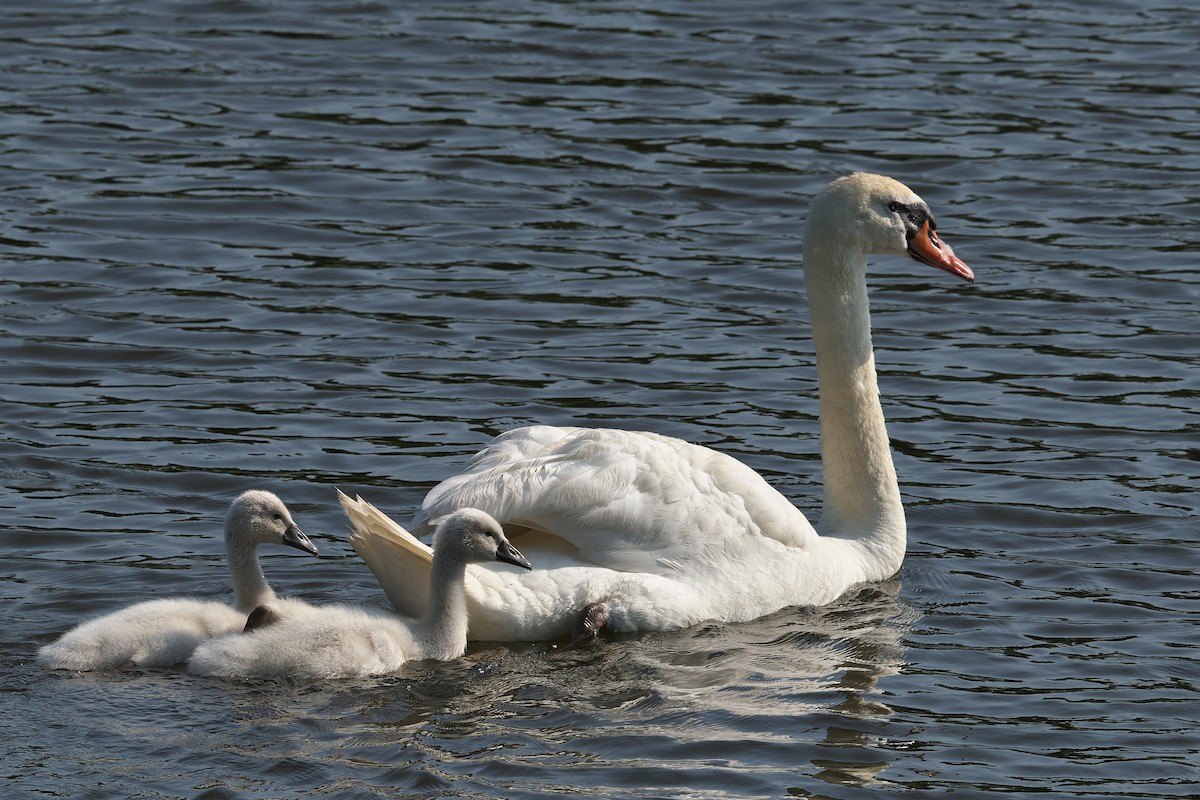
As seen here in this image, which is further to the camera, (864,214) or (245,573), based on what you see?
(864,214)

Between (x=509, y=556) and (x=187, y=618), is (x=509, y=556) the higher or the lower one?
the higher one

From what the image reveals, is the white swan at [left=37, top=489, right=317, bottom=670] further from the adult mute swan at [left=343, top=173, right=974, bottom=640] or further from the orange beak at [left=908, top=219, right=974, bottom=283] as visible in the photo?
the orange beak at [left=908, top=219, right=974, bottom=283]

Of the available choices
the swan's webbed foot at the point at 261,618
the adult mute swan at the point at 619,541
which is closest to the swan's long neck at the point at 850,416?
the adult mute swan at the point at 619,541

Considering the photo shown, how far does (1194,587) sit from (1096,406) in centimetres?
254

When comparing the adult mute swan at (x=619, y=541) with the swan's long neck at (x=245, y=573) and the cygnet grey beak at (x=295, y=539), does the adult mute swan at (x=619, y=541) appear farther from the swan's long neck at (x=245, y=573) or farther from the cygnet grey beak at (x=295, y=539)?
the swan's long neck at (x=245, y=573)

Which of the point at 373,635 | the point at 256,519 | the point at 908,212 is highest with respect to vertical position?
the point at 908,212

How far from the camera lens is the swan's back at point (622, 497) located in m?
8.88

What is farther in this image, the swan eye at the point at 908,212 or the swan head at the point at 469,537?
the swan eye at the point at 908,212

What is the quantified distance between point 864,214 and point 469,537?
2.78 meters

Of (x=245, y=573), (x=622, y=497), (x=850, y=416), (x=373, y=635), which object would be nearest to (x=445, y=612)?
(x=373, y=635)

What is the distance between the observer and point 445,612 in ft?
27.8

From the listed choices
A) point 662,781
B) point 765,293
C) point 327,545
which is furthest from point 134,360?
point 662,781

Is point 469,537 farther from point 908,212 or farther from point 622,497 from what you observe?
point 908,212

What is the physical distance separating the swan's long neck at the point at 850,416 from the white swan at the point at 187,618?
106 inches
